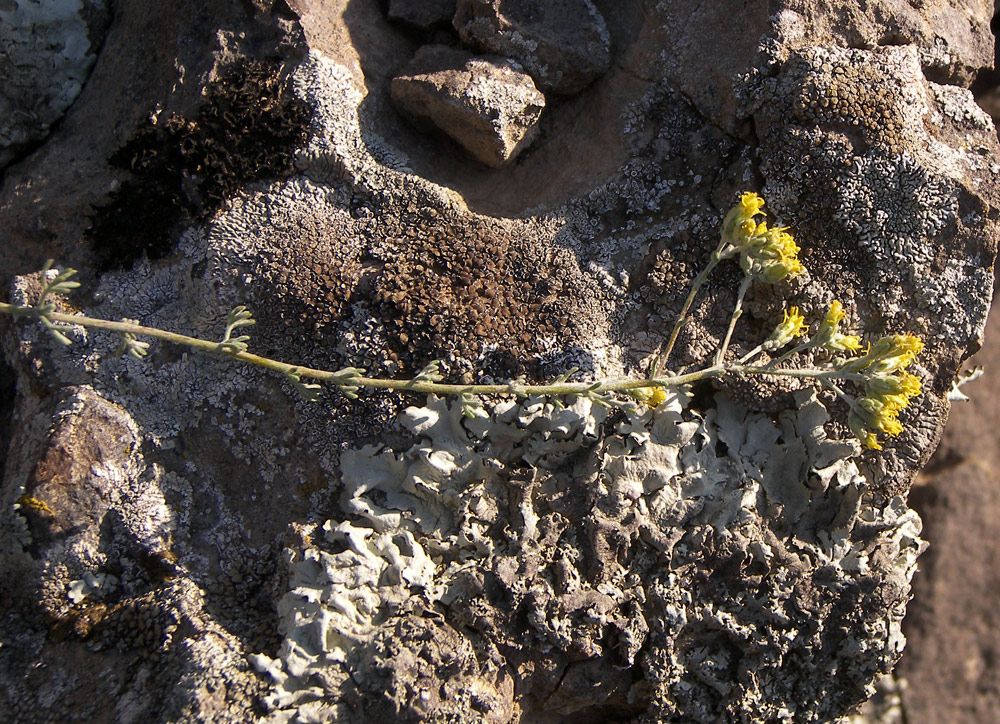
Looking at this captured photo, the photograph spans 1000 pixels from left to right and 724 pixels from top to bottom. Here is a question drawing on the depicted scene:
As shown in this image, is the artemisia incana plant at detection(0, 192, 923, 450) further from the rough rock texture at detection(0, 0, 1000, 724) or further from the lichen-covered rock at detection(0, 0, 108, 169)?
the lichen-covered rock at detection(0, 0, 108, 169)

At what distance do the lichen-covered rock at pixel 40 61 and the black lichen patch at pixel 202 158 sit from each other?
0.53 meters

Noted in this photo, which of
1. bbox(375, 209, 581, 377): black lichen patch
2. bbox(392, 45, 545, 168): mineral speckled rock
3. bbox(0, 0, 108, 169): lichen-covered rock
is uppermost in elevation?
bbox(392, 45, 545, 168): mineral speckled rock

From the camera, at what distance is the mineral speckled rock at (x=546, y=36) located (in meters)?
2.61

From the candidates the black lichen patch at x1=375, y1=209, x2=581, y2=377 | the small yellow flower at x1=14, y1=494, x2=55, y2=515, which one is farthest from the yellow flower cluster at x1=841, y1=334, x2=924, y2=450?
the small yellow flower at x1=14, y1=494, x2=55, y2=515

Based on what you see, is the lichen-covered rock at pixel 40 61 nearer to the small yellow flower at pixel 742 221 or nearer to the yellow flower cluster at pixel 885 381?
the small yellow flower at pixel 742 221

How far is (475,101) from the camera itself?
2.49 m

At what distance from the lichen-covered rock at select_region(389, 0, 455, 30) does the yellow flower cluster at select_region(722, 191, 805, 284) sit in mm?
1310

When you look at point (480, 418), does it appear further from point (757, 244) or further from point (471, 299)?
point (757, 244)

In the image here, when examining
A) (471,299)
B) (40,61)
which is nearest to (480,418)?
(471,299)

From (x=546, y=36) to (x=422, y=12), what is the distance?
1.58 feet

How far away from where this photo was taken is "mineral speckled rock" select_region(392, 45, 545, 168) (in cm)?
250

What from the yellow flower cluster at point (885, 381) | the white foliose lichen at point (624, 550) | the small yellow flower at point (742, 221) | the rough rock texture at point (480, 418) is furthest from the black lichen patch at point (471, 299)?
the yellow flower cluster at point (885, 381)

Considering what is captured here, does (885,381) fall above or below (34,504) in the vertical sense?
above

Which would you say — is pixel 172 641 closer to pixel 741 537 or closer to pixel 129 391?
pixel 129 391
